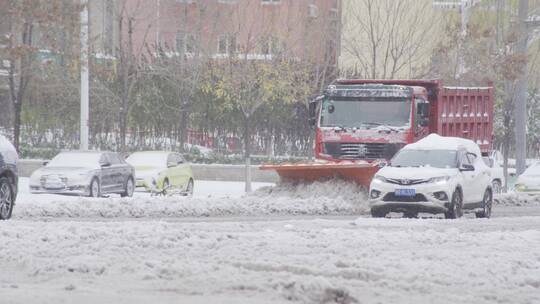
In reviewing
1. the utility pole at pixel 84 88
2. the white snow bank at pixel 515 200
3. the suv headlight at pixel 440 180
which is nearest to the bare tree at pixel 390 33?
the white snow bank at pixel 515 200

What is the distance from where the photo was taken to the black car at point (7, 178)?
21812mm

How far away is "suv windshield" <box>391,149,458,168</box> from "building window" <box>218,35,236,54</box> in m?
18.7

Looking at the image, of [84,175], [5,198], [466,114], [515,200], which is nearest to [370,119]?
[466,114]

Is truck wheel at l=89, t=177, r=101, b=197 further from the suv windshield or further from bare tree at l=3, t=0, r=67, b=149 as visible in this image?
the suv windshield

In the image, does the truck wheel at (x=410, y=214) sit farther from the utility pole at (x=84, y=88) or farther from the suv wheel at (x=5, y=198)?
the utility pole at (x=84, y=88)

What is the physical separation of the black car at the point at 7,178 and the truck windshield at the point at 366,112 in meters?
10.5

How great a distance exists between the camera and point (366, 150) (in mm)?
30969

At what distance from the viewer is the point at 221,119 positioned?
49406 mm

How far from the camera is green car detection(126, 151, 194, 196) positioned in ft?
131

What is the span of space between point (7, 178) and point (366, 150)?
11.1 meters

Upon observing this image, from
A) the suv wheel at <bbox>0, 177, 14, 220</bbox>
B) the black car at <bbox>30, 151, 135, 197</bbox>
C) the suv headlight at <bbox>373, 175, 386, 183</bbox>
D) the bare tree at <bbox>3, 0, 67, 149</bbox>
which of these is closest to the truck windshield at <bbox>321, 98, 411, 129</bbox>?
the suv headlight at <bbox>373, 175, 386, 183</bbox>

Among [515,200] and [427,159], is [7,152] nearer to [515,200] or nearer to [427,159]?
[427,159]

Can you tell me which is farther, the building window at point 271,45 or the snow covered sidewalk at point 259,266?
the building window at point 271,45

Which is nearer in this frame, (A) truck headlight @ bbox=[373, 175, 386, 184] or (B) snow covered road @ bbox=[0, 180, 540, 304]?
(B) snow covered road @ bbox=[0, 180, 540, 304]
